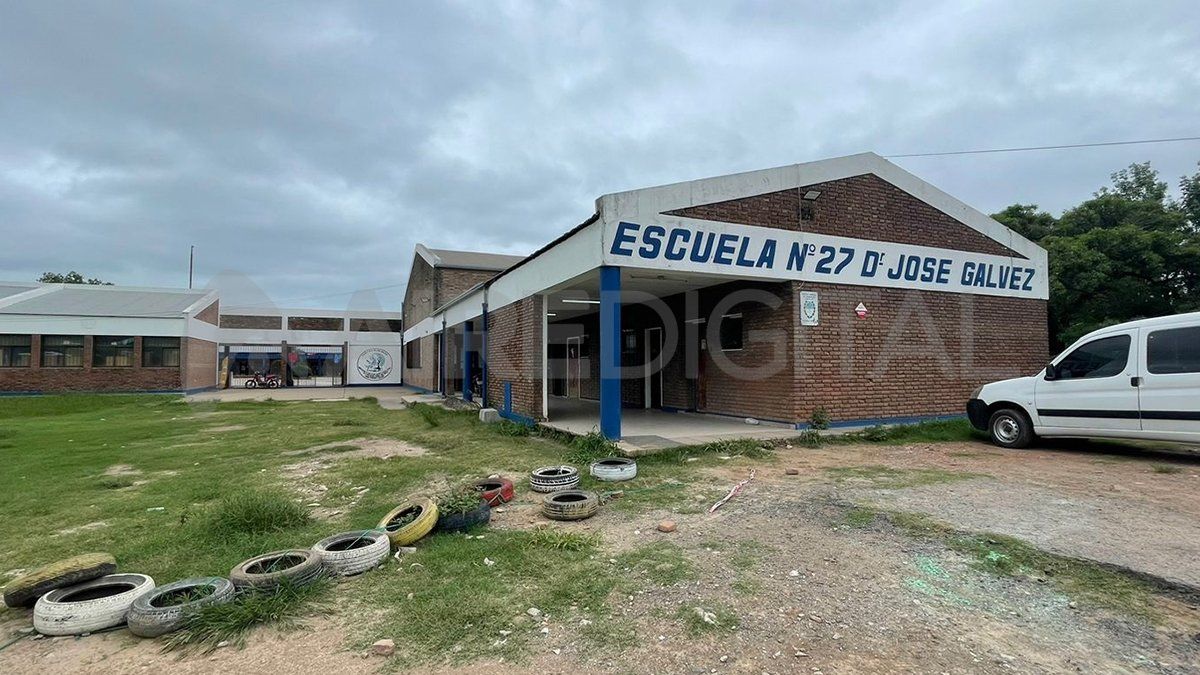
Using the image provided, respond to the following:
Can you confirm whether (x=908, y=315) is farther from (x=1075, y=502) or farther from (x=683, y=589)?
(x=683, y=589)

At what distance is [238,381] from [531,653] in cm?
4715

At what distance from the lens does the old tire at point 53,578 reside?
3373mm

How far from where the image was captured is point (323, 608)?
341 cm

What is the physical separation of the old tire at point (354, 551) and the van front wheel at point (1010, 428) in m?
9.35

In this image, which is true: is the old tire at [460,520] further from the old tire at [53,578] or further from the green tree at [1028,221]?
the green tree at [1028,221]

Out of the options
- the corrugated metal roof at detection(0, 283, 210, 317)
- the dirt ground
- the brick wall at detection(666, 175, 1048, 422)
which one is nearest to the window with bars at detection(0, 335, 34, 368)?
the corrugated metal roof at detection(0, 283, 210, 317)

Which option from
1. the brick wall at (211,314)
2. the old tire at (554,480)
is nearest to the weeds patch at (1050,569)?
the old tire at (554,480)

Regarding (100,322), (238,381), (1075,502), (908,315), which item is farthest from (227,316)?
(1075,502)

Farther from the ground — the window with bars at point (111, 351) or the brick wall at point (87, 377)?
the window with bars at point (111, 351)

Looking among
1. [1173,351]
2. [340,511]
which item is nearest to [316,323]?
[340,511]

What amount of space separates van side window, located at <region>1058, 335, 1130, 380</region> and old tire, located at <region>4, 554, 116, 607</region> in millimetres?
10975

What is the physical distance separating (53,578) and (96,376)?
31.7 m

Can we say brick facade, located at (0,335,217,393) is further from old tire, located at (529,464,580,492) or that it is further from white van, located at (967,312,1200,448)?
white van, located at (967,312,1200,448)

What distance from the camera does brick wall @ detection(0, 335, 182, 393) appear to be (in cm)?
2656
